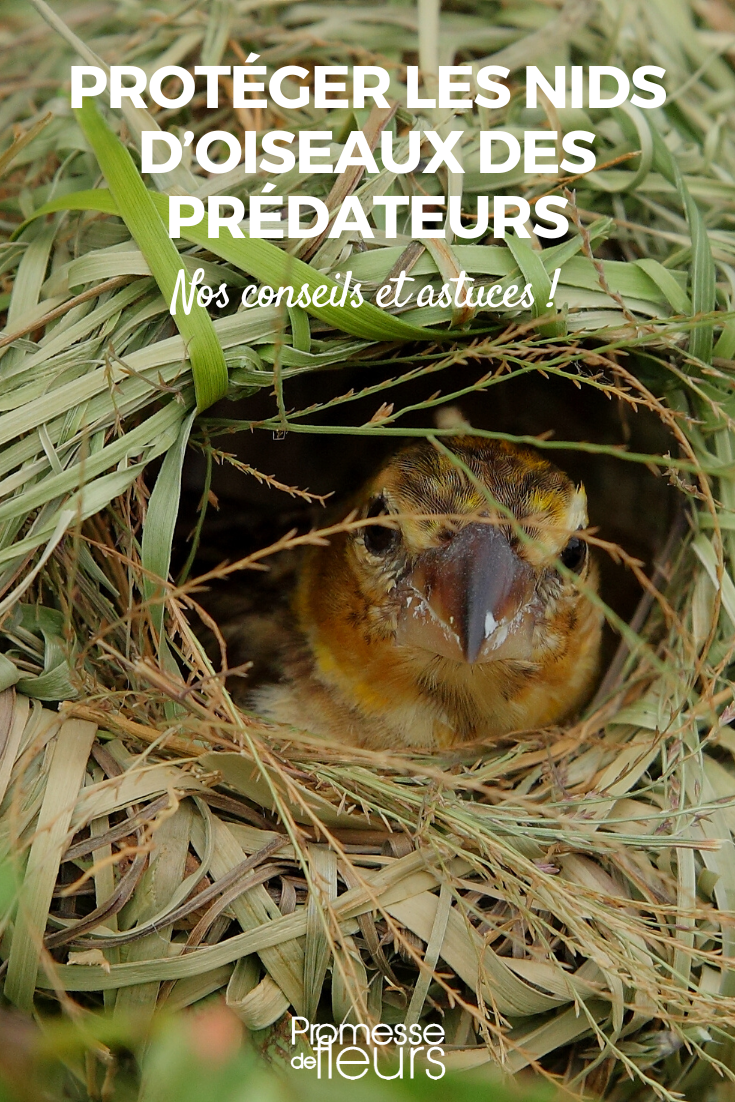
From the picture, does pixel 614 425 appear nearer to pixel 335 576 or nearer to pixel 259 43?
pixel 335 576

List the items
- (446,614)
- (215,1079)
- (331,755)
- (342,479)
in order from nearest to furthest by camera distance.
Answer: (215,1079) < (331,755) < (446,614) < (342,479)

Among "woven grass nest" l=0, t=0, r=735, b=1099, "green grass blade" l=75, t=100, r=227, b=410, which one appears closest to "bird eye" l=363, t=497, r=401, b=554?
"woven grass nest" l=0, t=0, r=735, b=1099

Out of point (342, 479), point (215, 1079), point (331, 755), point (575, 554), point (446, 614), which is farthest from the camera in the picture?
point (342, 479)

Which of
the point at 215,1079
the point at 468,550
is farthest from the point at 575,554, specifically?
the point at 215,1079

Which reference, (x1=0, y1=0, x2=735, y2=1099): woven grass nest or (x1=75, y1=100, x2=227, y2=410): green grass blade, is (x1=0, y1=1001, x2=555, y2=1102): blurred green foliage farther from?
(x1=75, y1=100, x2=227, y2=410): green grass blade

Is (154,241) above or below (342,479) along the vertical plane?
above

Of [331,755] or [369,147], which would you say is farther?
[369,147]

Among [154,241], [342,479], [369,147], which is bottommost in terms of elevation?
[342,479]

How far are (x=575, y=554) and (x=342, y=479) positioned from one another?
3.16 ft

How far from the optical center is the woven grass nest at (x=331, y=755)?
1.80m

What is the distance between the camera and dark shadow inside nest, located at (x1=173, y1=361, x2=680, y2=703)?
2.74m

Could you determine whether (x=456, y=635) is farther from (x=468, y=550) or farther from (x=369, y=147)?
(x=369, y=147)

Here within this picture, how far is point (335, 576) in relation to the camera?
103 inches

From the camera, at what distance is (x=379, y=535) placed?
2.40 m
